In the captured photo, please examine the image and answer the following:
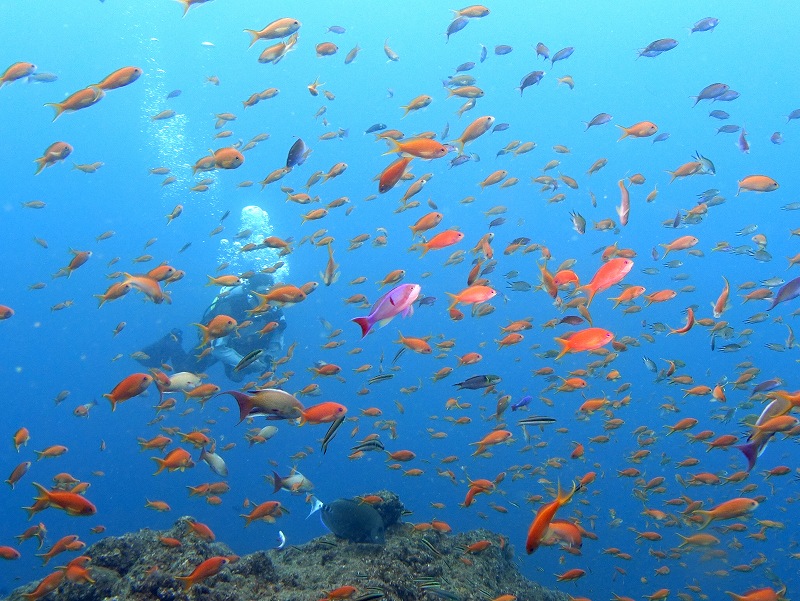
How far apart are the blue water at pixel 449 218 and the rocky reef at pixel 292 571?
83.5ft

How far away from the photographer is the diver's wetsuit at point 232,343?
1692cm

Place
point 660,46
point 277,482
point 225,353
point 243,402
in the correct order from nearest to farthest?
1. point 243,402
2. point 277,482
3. point 660,46
4. point 225,353

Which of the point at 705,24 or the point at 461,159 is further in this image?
the point at 705,24

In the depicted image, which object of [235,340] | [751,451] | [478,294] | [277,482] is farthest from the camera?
[235,340]

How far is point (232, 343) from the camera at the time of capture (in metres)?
17.9

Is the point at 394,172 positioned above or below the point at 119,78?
below

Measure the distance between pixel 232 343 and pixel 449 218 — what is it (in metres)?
47.9

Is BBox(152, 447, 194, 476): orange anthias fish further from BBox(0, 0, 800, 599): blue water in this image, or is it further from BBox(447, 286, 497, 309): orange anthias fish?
BBox(0, 0, 800, 599): blue water

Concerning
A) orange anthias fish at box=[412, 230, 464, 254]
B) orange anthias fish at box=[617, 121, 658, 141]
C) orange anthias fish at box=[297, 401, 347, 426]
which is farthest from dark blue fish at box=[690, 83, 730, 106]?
orange anthias fish at box=[297, 401, 347, 426]

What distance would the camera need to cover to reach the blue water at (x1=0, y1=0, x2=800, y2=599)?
40.9 m

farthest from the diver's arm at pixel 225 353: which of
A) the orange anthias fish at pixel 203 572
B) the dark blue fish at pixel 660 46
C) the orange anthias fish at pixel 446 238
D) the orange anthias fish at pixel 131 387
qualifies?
the dark blue fish at pixel 660 46

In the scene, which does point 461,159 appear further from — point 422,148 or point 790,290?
point 790,290

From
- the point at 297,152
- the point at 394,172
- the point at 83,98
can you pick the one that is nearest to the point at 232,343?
the point at 83,98

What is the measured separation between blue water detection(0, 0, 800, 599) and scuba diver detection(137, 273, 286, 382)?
50.6 ft
